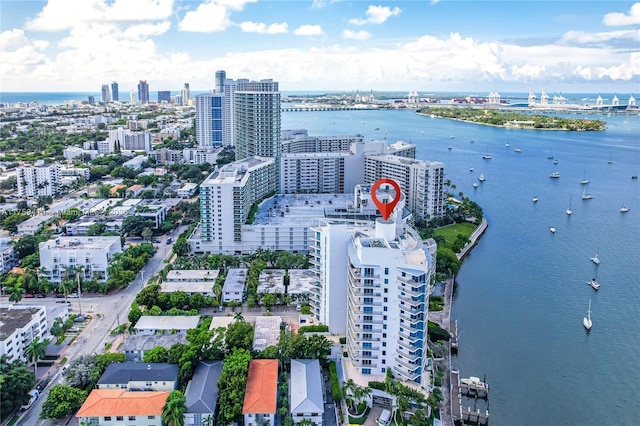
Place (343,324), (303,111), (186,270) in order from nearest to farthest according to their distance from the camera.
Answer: (343,324) → (186,270) → (303,111)

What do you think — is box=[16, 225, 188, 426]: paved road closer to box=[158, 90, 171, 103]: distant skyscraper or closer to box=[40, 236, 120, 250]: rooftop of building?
box=[40, 236, 120, 250]: rooftop of building

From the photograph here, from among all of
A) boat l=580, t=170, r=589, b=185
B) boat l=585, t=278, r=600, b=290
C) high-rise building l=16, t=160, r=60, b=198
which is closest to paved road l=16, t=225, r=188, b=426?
high-rise building l=16, t=160, r=60, b=198

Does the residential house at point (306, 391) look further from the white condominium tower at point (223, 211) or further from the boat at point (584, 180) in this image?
the boat at point (584, 180)

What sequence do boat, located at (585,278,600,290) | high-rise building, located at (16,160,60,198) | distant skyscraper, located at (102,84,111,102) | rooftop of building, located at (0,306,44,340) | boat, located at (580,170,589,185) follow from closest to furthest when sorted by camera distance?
1. rooftop of building, located at (0,306,44,340)
2. boat, located at (585,278,600,290)
3. high-rise building, located at (16,160,60,198)
4. boat, located at (580,170,589,185)
5. distant skyscraper, located at (102,84,111,102)

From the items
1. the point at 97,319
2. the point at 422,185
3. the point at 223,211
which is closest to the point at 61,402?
the point at 97,319

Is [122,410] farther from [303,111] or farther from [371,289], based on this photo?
[303,111]

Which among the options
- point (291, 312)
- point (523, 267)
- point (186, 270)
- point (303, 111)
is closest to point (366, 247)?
point (291, 312)

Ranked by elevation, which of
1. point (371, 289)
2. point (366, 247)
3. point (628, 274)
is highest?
point (366, 247)
